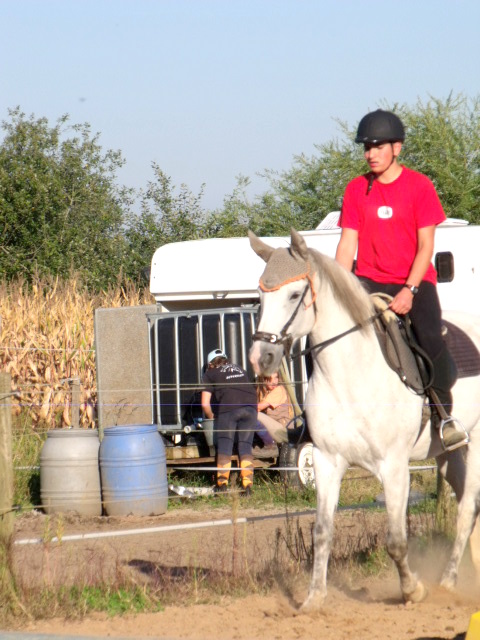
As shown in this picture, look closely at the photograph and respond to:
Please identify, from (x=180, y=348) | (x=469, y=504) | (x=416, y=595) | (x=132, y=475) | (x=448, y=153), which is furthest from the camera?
(x=448, y=153)

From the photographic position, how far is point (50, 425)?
16141 mm

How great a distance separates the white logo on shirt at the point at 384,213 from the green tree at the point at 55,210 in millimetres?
20737

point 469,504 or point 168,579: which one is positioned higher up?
point 469,504

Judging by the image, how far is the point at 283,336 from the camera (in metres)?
5.61

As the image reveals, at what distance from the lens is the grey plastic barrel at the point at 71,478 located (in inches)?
456

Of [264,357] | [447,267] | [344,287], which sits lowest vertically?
[264,357]

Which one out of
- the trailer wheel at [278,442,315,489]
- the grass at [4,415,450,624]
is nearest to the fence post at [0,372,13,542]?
the grass at [4,415,450,624]

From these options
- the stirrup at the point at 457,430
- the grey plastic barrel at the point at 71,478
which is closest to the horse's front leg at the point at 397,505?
the stirrup at the point at 457,430

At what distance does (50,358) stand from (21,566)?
10330mm

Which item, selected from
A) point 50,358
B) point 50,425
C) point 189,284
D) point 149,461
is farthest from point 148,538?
point 50,358

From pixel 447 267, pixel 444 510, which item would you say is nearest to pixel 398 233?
pixel 444 510

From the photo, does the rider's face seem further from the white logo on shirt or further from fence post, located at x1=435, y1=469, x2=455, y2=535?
fence post, located at x1=435, y1=469, x2=455, y2=535

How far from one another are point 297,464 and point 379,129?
7023 millimetres

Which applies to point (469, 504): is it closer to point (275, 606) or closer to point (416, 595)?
point (416, 595)
